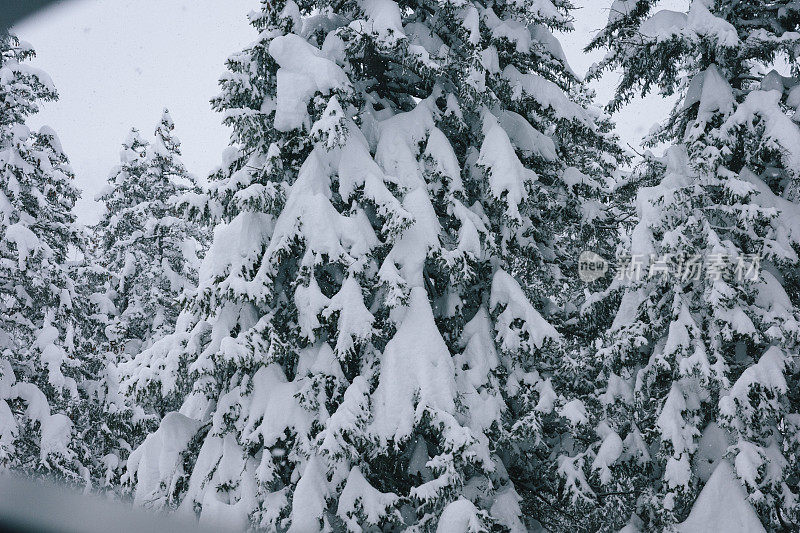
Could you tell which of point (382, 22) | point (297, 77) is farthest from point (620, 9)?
point (297, 77)

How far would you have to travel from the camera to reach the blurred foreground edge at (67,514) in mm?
690

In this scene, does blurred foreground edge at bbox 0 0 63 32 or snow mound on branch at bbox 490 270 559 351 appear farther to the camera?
snow mound on branch at bbox 490 270 559 351

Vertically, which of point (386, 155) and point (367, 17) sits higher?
point (367, 17)

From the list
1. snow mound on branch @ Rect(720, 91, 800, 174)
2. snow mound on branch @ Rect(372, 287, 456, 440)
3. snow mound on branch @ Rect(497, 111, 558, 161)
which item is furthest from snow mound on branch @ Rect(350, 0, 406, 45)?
snow mound on branch @ Rect(720, 91, 800, 174)

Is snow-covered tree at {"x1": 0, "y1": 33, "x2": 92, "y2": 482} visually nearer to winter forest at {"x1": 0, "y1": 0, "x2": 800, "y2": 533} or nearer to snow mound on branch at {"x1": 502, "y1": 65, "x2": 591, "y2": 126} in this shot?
winter forest at {"x1": 0, "y1": 0, "x2": 800, "y2": 533}

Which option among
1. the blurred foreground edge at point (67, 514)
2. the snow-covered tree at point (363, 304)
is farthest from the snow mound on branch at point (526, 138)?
the blurred foreground edge at point (67, 514)

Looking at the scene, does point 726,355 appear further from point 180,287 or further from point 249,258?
point 180,287

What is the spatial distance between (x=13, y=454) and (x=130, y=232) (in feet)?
30.7

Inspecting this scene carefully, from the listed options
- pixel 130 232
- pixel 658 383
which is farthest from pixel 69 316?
pixel 658 383

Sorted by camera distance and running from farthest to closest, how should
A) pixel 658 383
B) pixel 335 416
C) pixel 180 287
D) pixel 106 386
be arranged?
pixel 180 287
pixel 106 386
pixel 658 383
pixel 335 416

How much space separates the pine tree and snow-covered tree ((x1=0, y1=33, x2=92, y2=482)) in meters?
11.9

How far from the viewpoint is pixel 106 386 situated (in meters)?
18.2

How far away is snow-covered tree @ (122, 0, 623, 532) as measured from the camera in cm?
740

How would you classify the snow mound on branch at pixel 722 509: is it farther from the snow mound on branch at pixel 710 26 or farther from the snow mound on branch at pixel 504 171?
the snow mound on branch at pixel 710 26
